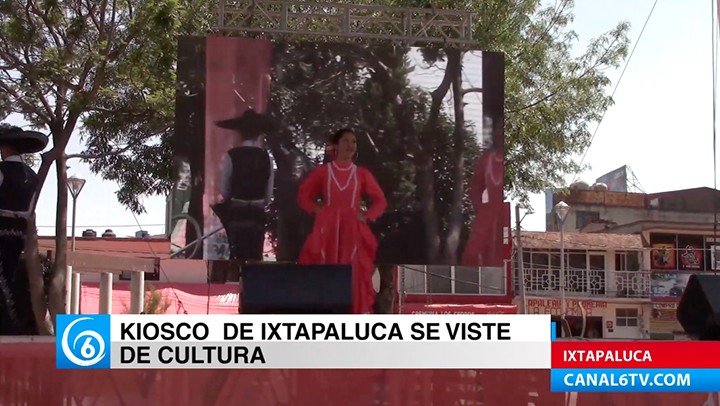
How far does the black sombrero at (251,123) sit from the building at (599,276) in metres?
16.8

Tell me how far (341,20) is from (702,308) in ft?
15.2

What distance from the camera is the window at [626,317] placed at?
2511 cm

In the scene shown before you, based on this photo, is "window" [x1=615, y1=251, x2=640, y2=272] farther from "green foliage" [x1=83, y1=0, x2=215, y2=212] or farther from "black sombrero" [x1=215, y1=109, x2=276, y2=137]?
"black sombrero" [x1=215, y1=109, x2=276, y2=137]

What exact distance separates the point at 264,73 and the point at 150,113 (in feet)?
7.38

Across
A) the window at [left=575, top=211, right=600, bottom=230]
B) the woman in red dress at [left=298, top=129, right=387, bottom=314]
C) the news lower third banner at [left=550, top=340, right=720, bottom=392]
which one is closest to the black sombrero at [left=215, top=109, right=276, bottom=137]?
the woman in red dress at [left=298, top=129, right=387, bottom=314]

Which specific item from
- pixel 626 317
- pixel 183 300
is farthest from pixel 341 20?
pixel 626 317

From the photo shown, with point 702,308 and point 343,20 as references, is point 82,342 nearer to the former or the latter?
point 702,308

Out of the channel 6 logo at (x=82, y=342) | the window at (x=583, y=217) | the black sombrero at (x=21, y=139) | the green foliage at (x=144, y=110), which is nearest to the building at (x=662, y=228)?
the window at (x=583, y=217)

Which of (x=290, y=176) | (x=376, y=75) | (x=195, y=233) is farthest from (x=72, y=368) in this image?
(x=376, y=75)

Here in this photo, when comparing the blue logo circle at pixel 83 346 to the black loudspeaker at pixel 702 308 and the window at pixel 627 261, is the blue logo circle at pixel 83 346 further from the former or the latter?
the window at pixel 627 261

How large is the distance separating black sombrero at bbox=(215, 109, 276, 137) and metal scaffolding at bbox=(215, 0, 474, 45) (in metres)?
0.83

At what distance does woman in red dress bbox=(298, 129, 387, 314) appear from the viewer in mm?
8562

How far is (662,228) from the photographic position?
26.2 m

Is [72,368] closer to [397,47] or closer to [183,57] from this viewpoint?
[183,57]
